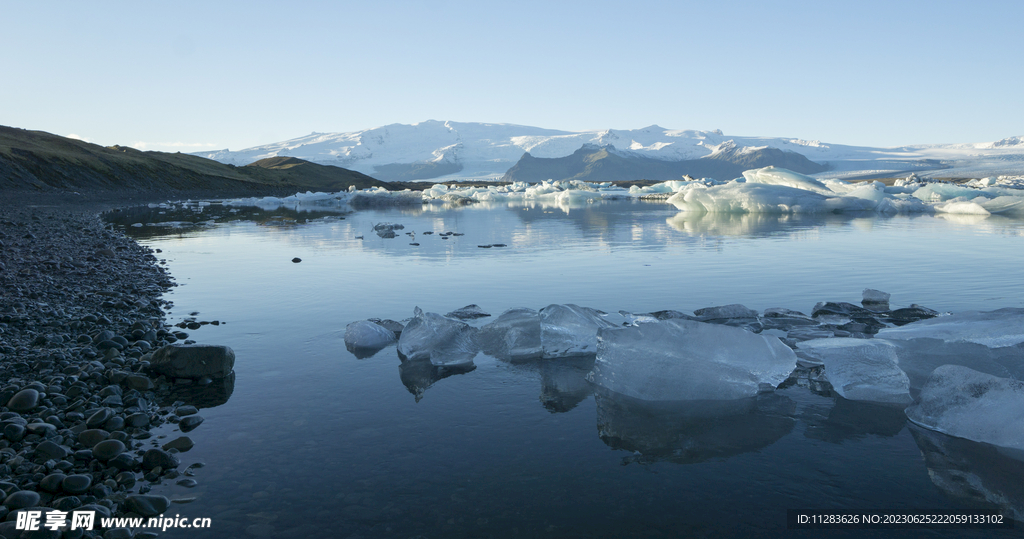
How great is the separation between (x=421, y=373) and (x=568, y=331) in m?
1.40

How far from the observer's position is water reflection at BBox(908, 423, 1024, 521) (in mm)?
2893

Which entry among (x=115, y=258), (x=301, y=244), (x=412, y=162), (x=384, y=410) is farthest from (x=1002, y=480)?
(x=412, y=162)

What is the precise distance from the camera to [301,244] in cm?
1523

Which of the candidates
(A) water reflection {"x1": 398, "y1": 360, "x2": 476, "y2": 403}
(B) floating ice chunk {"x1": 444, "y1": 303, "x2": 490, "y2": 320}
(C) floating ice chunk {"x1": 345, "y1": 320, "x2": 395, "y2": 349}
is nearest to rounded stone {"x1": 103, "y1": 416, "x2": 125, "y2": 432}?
(A) water reflection {"x1": 398, "y1": 360, "x2": 476, "y2": 403}

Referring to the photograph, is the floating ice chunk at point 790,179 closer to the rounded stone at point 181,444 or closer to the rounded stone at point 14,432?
the rounded stone at point 181,444

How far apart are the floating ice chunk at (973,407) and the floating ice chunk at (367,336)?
14.0ft

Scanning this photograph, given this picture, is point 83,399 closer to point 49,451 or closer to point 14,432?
point 14,432

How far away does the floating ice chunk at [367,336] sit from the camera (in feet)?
18.6

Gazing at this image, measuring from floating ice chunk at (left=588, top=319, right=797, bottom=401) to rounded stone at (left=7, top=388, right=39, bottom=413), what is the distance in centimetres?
391

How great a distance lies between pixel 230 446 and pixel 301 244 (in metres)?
12.4

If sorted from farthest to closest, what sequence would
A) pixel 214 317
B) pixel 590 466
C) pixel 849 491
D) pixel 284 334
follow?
pixel 214 317
pixel 284 334
pixel 590 466
pixel 849 491

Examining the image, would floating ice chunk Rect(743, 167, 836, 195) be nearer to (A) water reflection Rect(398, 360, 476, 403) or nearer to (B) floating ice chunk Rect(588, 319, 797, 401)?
(B) floating ice chunk Rect(588, 319, 797, 401)

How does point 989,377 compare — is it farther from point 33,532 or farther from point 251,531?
point 33,532

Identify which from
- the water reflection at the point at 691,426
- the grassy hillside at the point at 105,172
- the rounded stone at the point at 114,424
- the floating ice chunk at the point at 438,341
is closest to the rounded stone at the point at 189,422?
the rounded stone at the point at 114,424
